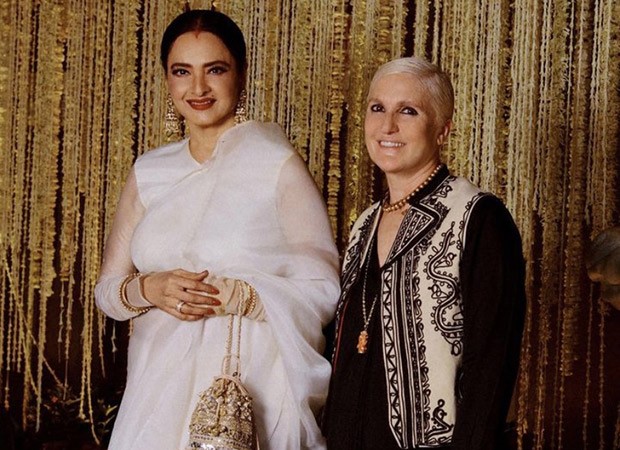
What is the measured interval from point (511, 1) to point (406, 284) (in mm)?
1901

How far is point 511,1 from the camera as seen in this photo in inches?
151

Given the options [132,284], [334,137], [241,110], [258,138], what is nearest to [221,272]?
[132,284]

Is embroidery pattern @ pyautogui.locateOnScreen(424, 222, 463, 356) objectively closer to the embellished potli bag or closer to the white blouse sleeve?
the embellished potli bag

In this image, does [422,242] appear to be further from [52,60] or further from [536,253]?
[52,60]

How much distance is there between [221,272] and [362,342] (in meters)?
0.45

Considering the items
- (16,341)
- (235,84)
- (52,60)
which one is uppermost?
(52,60)

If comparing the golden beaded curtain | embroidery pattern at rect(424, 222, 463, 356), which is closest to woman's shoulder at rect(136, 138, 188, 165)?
embroidery pattern at rect(424, 222, 463, 356)

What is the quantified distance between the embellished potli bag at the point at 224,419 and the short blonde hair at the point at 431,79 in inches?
29.7

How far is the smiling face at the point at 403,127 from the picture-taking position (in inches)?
91.4

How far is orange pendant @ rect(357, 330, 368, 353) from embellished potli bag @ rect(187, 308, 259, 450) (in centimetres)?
31

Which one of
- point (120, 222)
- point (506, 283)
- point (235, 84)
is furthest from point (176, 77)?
point (506, 283)

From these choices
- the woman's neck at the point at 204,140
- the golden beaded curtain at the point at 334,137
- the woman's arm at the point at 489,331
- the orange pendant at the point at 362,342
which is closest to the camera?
the woman's arm at the point at 489,331

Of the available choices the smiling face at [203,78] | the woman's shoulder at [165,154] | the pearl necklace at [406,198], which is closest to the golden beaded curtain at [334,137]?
the woman's shoulder at [165,154]

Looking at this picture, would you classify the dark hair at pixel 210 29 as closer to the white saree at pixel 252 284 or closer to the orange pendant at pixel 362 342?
the white saree at pixel 252 284
